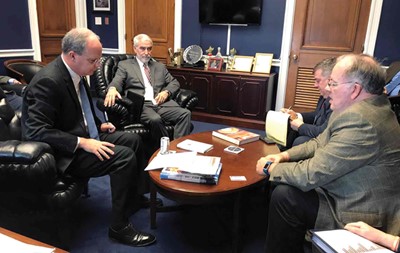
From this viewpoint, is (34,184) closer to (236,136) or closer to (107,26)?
(236,136)

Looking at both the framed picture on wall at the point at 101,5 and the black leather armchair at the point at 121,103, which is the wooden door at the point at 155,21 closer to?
the framed picture on wall at the point at 101,5

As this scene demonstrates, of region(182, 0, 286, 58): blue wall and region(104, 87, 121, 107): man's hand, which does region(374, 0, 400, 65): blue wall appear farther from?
region(104, 87, 121, 107): man's hand

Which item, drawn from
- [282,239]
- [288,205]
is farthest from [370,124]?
[282,239]

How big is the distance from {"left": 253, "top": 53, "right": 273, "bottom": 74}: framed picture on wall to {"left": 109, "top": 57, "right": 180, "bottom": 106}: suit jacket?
143cm

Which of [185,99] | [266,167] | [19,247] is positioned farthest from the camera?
[185,99]

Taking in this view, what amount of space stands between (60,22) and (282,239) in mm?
4906

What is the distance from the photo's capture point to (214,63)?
4.33m

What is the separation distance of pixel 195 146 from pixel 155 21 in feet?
11.1

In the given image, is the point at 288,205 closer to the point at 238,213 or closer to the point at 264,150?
the point at 238,213

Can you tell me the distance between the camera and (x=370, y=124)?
124 cm

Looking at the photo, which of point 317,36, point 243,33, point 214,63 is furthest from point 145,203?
point 317,36

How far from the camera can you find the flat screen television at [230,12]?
13.7ft

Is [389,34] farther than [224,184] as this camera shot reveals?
Yes

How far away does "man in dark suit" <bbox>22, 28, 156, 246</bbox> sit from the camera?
173cm
